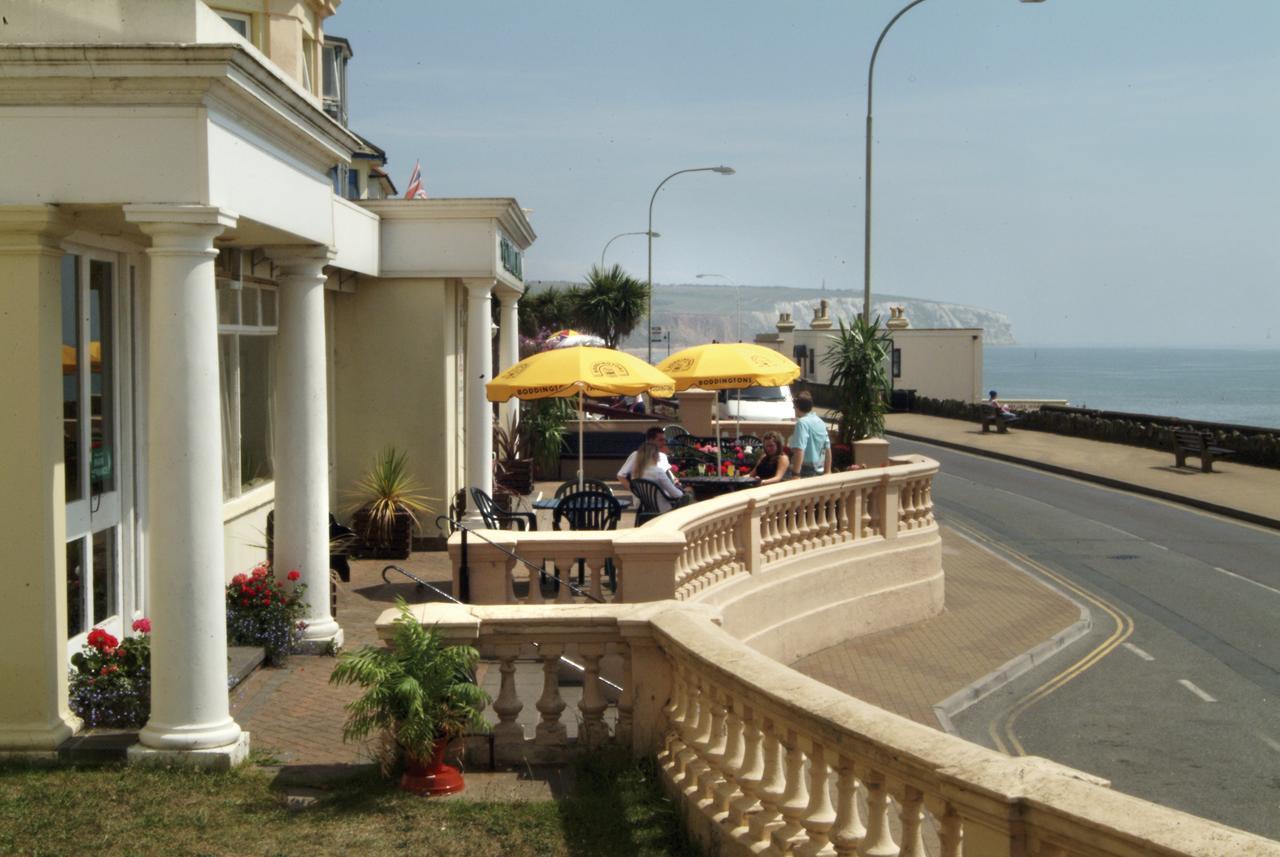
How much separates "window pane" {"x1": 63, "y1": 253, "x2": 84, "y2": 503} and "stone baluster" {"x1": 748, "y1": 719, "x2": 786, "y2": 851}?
5358 millimetres

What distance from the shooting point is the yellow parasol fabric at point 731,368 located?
18438 mm

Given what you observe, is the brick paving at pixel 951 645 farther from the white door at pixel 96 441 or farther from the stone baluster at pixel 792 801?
the stone baluster at pixel 792 801

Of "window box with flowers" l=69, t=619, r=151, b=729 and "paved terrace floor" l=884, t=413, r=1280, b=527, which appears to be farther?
"paved terrace floor" l=884, t=413, r=1280, b=527

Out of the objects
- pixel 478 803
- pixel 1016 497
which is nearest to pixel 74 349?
pixel 478 803

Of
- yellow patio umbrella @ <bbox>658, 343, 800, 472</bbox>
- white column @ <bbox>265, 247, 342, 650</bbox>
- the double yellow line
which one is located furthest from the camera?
yellow patio umbrella @ <bbox>658, 343, 800, 472</bbox>

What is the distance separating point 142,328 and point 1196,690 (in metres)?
10.6

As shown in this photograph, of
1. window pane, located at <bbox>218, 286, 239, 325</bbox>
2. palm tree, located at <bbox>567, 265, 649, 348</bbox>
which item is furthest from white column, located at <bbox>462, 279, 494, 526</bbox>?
palm tree, located at <bbox>567, 265, 649, 348</bbox>

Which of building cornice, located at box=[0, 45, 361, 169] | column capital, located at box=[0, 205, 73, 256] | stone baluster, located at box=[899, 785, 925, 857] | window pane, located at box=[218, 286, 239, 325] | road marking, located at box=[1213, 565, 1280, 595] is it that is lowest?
road marking, located at box=[1213, 565, 1280, 595]

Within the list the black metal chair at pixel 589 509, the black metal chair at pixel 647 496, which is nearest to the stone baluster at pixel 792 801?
the black metal chair at pixel 589 509

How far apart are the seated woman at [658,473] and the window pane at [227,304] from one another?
14.1ft

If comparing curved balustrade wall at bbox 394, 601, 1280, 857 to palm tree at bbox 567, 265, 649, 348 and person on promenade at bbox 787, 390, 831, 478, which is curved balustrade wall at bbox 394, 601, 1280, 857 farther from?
palm tree at bbox 567, 265, 649, 348

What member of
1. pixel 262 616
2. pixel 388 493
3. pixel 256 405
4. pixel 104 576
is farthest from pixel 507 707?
pixel 388 493

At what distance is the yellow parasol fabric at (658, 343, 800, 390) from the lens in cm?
1844

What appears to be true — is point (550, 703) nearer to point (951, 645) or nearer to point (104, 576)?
point (104, 576)
